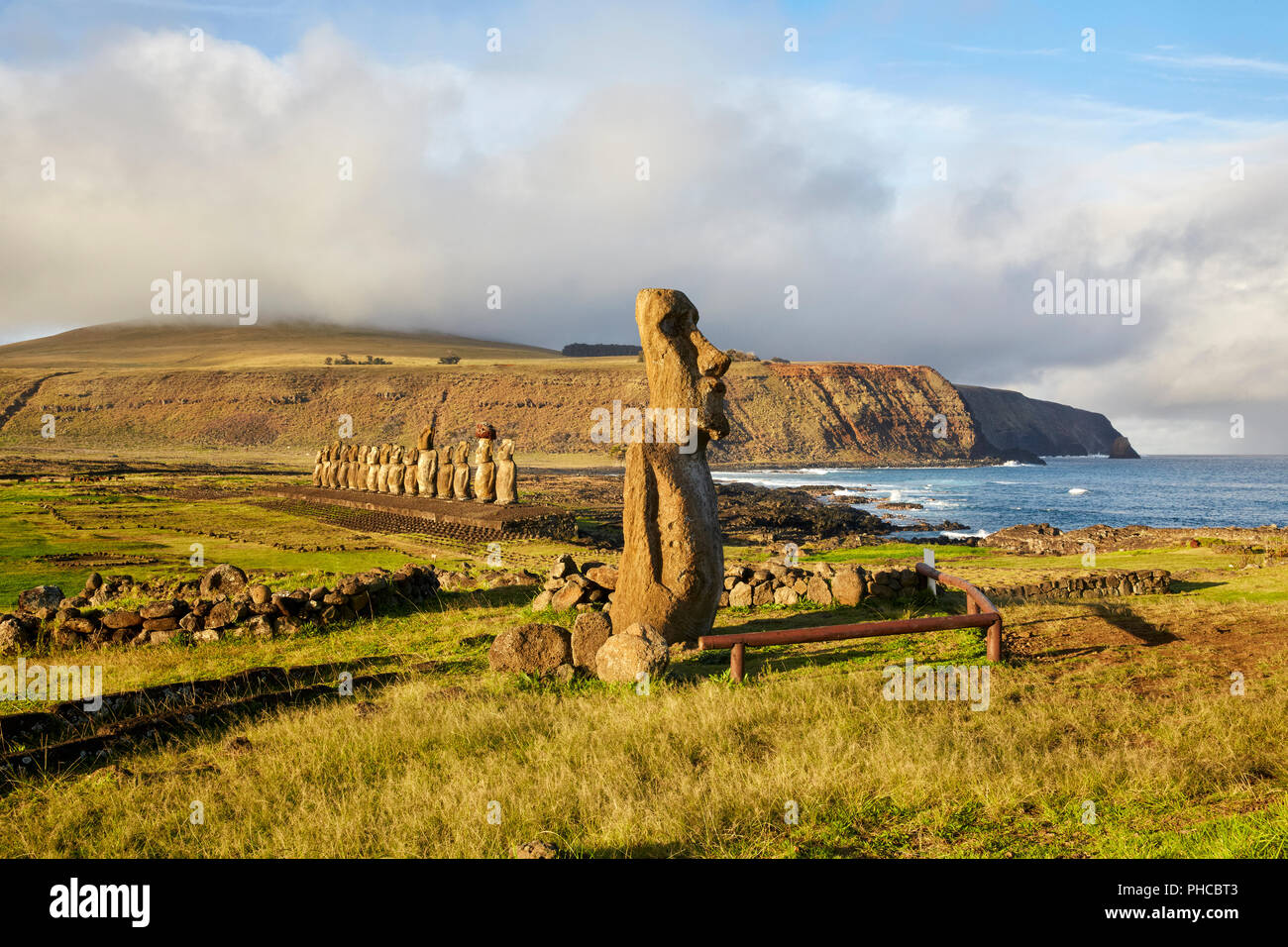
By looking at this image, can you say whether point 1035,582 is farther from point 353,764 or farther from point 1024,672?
point 353,764

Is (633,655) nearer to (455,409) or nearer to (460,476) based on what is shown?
(460,476)

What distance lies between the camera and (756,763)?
5828 mm

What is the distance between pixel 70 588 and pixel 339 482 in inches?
872

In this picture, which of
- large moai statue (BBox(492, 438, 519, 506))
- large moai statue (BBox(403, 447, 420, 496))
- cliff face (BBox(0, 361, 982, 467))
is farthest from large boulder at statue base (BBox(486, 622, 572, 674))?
cliff face (BBox(0, 361, 982, 467))

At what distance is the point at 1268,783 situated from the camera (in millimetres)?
5188

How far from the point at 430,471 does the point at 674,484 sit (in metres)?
22.7

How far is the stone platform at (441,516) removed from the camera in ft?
78.9

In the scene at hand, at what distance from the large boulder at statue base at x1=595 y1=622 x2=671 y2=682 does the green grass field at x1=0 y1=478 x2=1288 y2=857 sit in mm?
159

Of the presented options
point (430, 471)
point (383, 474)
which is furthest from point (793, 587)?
point (383, 474)

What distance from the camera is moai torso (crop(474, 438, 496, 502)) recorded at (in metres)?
27.1

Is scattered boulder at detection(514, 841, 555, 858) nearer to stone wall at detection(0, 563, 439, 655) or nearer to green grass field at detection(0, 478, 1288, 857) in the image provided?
green grass field at detection(0, 478, 1288, 857)

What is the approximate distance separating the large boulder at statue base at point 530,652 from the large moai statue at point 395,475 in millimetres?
24372

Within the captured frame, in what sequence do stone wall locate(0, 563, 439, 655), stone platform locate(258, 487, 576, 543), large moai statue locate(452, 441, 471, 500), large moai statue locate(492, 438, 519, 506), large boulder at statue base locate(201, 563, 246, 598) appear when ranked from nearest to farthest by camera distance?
stone wall locate(0, 563, 439, 655), large boulder at statue base locate(201, 563, 246, 598), stone platform locate(258, 487, 576, 543), large moai statue locate(492, 438, 519, 506), large moai statue locate(452, 441, 471, 500)

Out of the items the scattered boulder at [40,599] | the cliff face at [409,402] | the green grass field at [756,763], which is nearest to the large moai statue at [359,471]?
the scattered boulder at [40,599]
